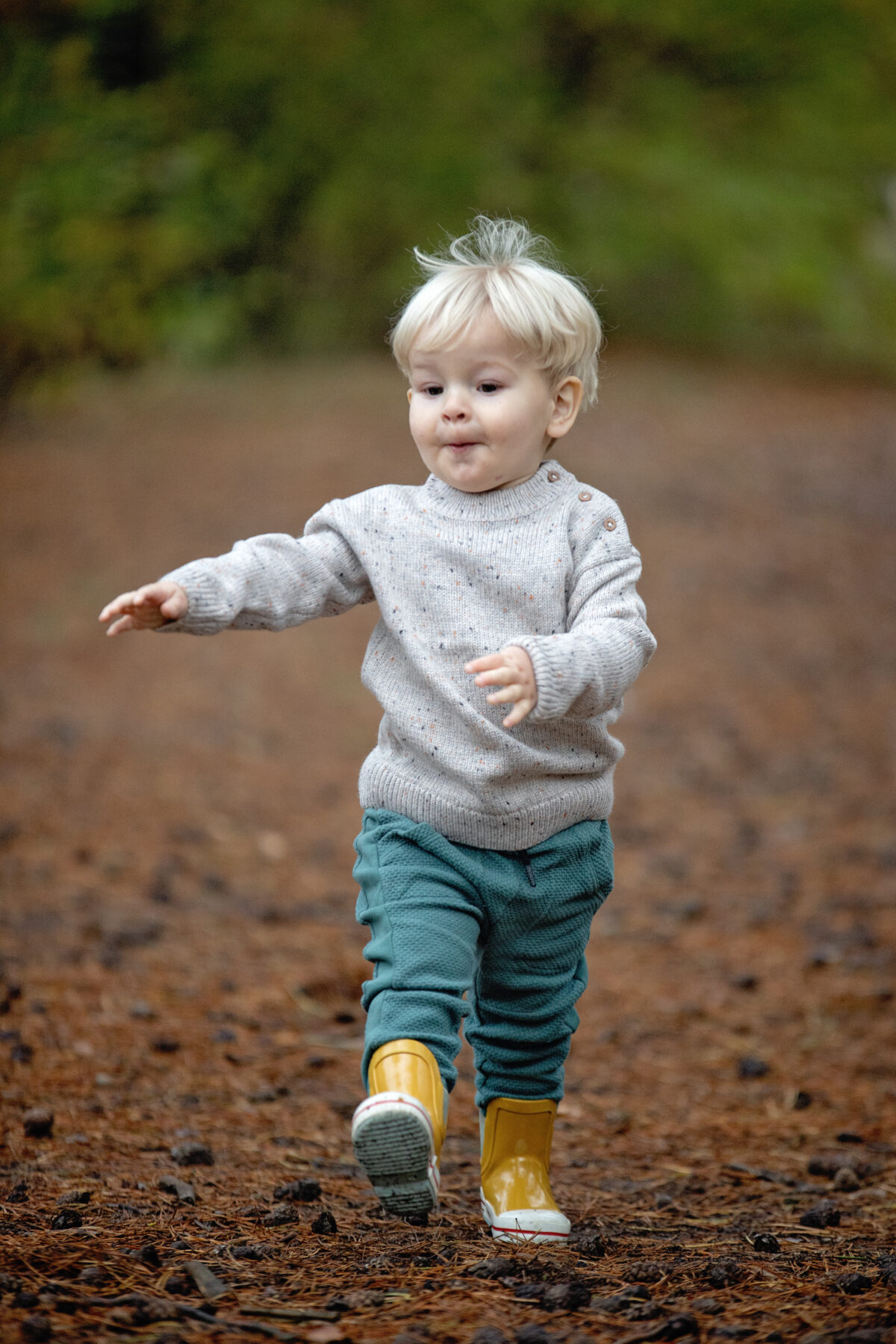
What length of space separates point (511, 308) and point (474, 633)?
1.95 ft

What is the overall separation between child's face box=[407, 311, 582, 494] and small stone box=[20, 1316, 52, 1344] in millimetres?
1535

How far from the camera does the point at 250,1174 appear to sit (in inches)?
114

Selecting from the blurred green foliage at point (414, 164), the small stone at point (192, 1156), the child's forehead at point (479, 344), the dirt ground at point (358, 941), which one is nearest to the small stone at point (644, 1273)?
the dirt ground at point (358, 941)

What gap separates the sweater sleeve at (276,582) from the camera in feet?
7.97

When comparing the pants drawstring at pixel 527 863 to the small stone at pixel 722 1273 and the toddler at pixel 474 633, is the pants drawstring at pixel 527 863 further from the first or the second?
the small stone at pixel 722 1273

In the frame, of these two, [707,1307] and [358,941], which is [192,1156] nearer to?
[707,1307]

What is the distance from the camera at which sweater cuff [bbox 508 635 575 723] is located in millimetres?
2227

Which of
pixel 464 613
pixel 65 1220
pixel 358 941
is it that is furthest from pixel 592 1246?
pixel 358 941

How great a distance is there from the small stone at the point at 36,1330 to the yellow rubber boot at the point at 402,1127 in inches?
22.4

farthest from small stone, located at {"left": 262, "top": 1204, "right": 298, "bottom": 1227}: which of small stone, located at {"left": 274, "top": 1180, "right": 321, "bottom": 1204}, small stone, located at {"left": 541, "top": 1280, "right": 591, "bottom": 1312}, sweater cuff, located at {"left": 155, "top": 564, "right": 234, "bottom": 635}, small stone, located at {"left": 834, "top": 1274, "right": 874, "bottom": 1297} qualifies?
sweater cuff, located at {"left": 155, "top": 564, "right": 234, "bottom": 635}

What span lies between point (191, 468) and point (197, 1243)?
9.71 meters

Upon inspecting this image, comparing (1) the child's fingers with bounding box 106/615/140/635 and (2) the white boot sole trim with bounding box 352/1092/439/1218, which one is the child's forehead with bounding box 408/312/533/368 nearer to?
(1) the child's fingers with bounding box 106/615/140/635

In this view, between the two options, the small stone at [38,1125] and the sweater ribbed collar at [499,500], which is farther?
the small stone at [38,1125]

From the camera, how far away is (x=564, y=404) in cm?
262
